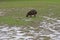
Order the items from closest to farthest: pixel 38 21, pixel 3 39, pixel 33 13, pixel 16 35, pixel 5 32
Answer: pixel 3 39 < pixel 16 35 < pixel 5 32 < pixel 38 21 < pixel 33 13

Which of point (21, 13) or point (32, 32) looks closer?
point (32, 32)

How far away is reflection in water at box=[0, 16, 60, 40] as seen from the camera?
14162 millimetres

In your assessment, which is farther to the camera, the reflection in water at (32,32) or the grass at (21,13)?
the grass at (21,13)

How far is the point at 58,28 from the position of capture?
17.1 meters

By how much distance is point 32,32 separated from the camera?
15711 millimetres

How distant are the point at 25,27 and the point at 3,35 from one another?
2.85 m

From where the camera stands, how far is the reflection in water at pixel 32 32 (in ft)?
46.5

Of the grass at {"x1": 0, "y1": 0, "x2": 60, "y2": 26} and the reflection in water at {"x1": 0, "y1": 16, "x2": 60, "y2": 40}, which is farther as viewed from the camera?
the grass at {"x1": 0, "y1": 0, "x2": 60, "y2": 26}

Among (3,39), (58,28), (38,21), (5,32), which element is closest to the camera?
(3,39)

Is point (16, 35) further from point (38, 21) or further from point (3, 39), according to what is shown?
point (38, 21)

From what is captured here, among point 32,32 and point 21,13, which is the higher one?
point 32,32

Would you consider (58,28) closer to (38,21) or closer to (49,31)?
Result: (49,31)

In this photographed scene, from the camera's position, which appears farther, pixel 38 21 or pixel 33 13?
pixel 33 13

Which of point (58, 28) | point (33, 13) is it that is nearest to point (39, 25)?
point (58, 28)
